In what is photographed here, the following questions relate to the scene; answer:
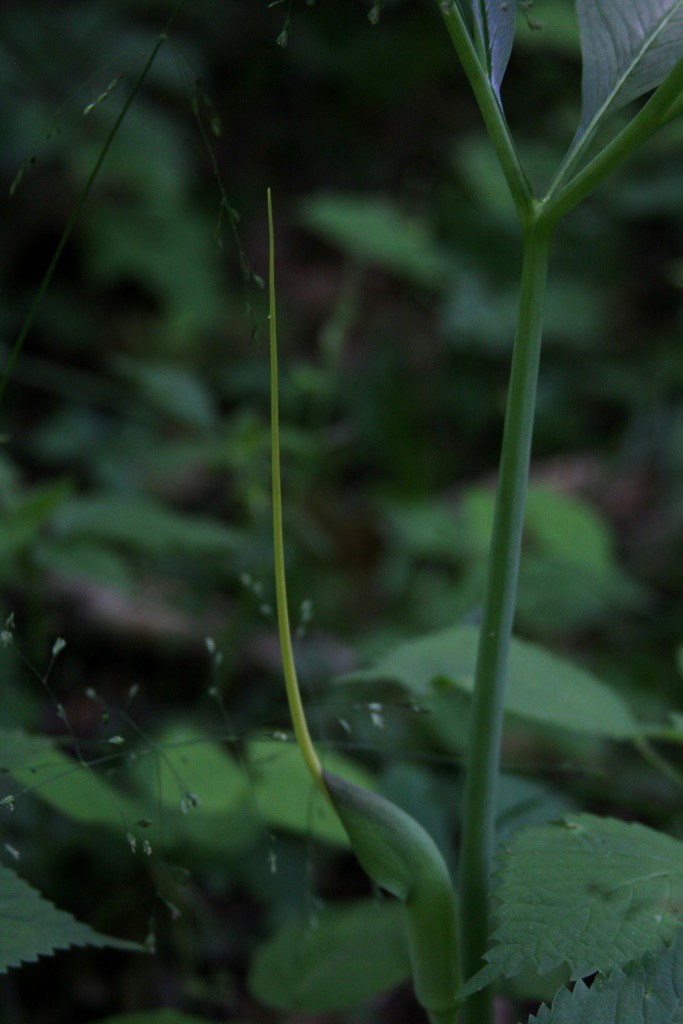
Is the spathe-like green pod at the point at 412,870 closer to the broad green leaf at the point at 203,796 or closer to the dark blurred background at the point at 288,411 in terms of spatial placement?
the dark blurred background at the point at 288,411

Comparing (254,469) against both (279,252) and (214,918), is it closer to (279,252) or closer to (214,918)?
(214,918)

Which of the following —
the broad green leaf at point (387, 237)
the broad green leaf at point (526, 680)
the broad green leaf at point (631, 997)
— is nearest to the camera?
the broad green leaf at point (631, 997)

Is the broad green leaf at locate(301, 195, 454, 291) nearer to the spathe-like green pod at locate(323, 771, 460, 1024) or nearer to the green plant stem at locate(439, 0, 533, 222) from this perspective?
the green plant stem at locate(439, 0, 533, 222)

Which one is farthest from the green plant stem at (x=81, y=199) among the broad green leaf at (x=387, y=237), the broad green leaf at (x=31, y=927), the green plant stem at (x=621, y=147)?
the broad green leaf at (x=387, y=237)

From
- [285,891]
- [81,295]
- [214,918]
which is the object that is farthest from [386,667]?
[81,295]

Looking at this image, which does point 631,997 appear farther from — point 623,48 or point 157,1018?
point 623,48

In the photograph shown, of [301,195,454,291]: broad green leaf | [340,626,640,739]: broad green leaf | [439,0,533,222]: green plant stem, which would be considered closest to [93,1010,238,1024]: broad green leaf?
[340,626,640,739]: broad green leaf
